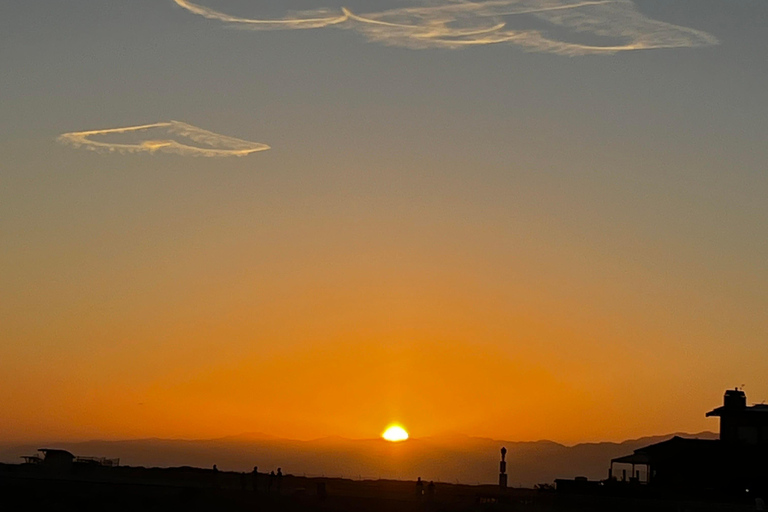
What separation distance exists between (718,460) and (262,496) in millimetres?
28048

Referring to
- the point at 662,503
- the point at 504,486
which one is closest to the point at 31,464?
the point at 504,486

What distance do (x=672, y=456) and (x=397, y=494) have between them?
1732cm

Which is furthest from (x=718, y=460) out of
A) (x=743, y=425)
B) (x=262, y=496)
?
(x=262, y=496)

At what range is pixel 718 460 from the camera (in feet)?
263

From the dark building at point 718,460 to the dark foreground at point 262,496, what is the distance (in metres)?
5.94

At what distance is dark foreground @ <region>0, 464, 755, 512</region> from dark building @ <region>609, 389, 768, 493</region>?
5.94m

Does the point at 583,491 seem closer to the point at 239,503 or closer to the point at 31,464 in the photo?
the point at 239,503

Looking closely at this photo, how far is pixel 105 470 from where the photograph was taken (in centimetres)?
9669

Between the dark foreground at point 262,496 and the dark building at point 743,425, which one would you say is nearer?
the dark foreground at point 262,496

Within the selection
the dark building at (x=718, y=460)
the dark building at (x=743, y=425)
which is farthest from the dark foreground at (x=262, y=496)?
the dark building at (x=743, y=425)

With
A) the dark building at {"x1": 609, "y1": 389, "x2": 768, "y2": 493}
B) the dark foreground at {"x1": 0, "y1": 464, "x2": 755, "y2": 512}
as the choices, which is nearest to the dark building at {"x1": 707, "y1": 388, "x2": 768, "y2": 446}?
the dark building at {"x1": 609, "y1": 389, "x2": 768, "y2": 493}

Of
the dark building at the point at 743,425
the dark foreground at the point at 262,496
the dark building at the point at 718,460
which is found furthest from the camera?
the dark building at the point at 743,425

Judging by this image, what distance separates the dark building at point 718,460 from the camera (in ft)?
253

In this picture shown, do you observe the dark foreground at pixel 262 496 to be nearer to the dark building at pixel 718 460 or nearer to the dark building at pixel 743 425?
the dark building at pixel 718 460
